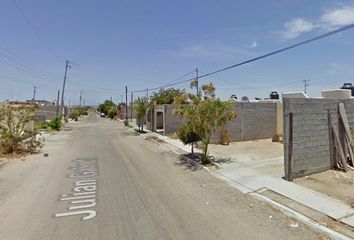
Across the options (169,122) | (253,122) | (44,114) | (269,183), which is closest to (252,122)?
(253,122)

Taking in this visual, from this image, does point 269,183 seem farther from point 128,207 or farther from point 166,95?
point 166,95

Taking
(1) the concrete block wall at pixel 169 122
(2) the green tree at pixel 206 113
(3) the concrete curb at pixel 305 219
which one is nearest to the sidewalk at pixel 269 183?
(3) the concrete curb at pixel 305 219

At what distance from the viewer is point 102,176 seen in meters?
10.8

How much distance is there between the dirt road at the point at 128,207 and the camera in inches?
232

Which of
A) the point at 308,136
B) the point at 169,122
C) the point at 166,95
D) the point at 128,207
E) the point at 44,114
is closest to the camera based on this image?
the point at 128,207

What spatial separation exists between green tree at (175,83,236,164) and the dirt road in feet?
6.87

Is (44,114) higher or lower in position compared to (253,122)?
higher

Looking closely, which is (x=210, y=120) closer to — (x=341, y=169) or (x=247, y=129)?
(x=341, y=169)

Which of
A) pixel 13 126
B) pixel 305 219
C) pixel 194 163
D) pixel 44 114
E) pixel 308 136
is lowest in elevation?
pixel 305 219

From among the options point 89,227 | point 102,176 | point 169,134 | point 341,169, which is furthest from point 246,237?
point 169,134

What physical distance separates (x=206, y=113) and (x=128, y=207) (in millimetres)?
6695

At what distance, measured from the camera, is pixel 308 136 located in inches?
415

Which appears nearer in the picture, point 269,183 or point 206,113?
point 269,183

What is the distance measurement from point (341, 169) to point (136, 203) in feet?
25.3
